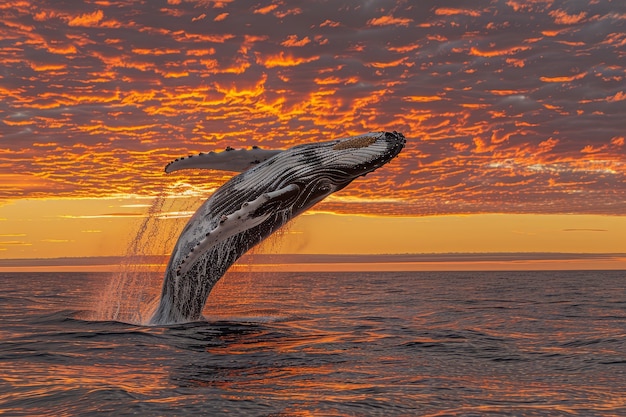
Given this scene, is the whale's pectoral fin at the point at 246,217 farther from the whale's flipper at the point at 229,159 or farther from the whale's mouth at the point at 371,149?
the whale's flipper at the point at 229,159

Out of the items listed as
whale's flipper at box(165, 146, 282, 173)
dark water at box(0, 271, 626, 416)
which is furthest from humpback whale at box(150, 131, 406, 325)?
dark water at box(0, 271, 626, 416)

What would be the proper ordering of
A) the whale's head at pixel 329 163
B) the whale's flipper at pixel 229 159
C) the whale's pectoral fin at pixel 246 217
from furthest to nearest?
the whale's flipper at pixel 229 159 → the whale's head at pixel 329 163 → the whale's pectoral fin at pixel 246 217

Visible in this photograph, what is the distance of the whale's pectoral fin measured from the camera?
11.4m

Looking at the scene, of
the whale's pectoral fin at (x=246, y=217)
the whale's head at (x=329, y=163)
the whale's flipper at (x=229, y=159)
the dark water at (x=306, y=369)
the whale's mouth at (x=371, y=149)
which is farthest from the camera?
the whale's flipper at (x=229, y=159)

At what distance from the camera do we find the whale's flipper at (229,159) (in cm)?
1298

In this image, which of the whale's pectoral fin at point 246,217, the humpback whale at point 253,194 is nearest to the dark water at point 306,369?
the humpback whale at point 253,194

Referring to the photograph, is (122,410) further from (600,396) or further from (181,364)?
(600,396)

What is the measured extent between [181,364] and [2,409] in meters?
3.36

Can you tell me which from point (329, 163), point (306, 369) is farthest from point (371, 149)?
point (306, 369)

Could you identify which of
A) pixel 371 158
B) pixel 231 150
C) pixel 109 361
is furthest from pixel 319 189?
pixel 109 361

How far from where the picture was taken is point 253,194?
12.6m

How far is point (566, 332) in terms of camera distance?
57.6ft

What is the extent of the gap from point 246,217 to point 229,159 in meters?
1.96

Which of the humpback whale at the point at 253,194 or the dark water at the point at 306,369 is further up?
the humpback whale at the point at 253,194
